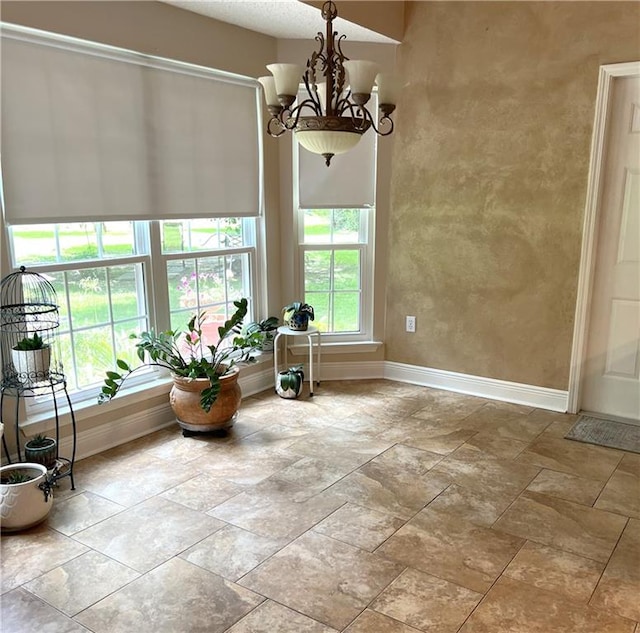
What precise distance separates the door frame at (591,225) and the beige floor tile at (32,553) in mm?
3194

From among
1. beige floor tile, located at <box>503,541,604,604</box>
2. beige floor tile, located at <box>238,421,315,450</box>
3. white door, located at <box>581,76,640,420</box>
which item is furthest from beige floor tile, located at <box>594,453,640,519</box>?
beige floor tile, located at <box>238,421,315,450</box>

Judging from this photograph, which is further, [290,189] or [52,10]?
[290,189]

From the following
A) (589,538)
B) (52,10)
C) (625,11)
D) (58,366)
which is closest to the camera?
(589,538)

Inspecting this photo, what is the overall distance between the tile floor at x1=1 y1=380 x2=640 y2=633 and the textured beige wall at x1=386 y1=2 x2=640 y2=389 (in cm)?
80

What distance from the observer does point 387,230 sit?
178 inches

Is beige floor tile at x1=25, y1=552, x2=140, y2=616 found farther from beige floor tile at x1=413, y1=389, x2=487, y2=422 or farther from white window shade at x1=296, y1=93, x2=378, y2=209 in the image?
white window shade at x1=296, y1=93, x2=378, y2=209

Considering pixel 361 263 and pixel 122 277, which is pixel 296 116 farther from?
pixel 361 263

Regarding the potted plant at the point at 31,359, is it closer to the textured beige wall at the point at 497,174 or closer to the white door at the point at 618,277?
the textured beige wall at the point at 497,174

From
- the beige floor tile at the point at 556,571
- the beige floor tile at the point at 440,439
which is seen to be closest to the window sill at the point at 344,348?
the beige floor tile at the point at 440,439

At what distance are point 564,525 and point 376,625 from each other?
1.11m

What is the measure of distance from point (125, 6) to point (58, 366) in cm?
199

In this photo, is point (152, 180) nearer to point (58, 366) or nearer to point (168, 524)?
point (58, 366)

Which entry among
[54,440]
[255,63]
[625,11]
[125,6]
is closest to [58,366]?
[54,440]

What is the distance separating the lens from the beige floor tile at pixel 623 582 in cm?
210
